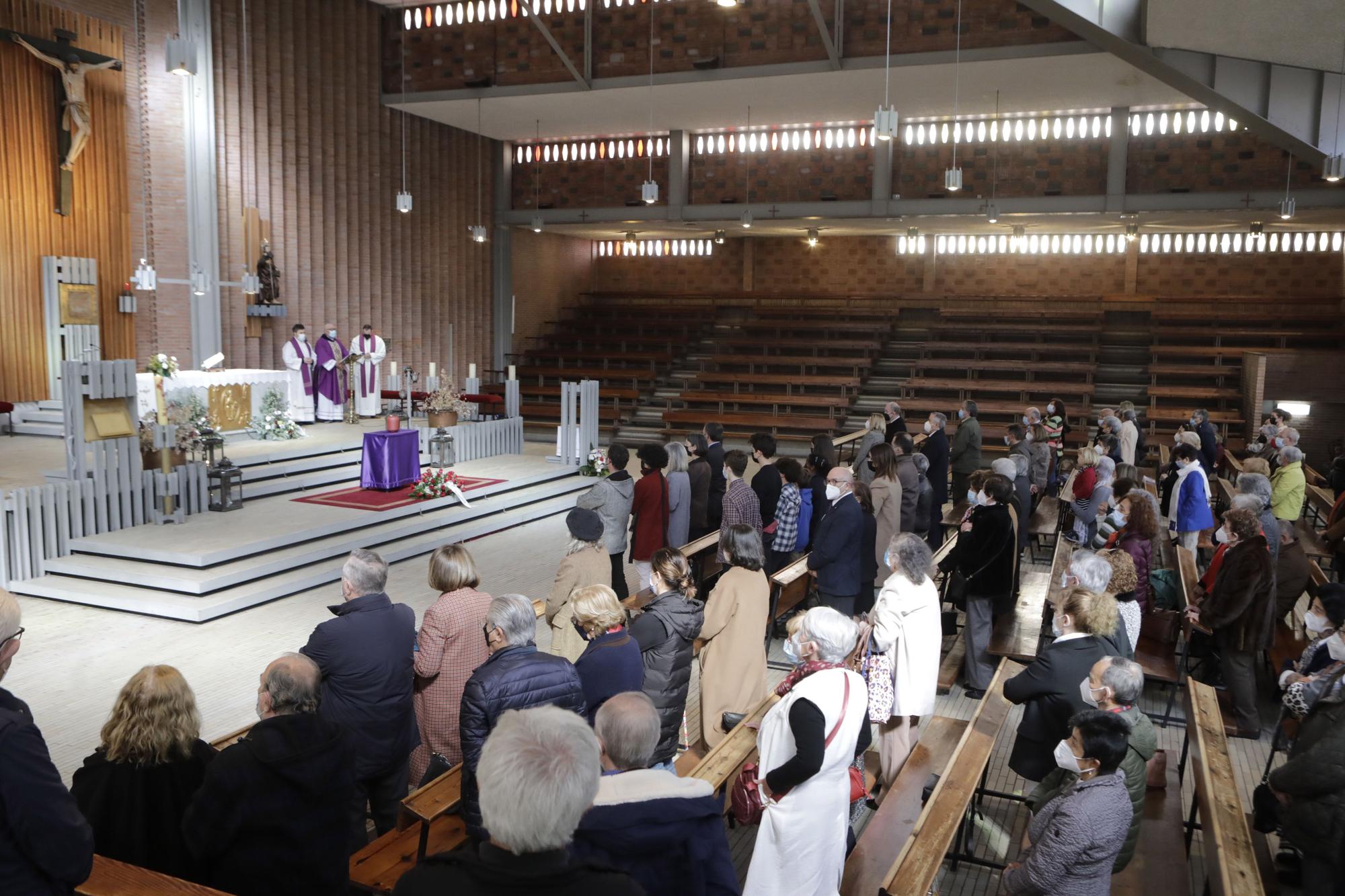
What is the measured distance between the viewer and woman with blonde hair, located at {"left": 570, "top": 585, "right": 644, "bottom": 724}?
11.8ft

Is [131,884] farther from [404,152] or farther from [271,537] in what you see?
[404,152]

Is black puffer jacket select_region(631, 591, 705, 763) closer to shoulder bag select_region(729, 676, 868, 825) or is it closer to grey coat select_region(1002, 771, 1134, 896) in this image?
shoulder bag select_region(729, 676, 868, 825)

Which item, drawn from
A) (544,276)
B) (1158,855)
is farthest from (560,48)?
(1158,855)

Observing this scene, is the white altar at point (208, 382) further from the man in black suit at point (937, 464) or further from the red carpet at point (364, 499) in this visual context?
the man in black suit at point (937, 464)

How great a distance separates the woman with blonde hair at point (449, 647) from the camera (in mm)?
4215

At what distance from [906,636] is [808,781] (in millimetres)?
1599

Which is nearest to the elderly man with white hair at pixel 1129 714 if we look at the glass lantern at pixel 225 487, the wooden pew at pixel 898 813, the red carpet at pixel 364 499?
the wooden pew at pixel 898 813

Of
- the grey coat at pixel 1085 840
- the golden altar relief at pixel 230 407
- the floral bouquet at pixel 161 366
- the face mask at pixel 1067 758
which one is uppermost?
the floral bouquet at pixel 161 366

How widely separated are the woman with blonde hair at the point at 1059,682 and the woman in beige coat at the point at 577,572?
2052 mm

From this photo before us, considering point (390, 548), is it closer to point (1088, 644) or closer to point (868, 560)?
point (868, 560)

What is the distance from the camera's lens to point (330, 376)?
49.1ft

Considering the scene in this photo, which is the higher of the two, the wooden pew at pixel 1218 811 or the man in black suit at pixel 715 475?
the man in black suit at pixel 715 475

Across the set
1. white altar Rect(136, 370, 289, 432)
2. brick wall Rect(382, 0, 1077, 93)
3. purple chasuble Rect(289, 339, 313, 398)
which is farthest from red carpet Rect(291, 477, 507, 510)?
brick wall Rect(382, 0, 1077, 93)

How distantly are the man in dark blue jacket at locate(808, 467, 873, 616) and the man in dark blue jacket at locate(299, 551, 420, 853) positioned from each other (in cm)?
276
